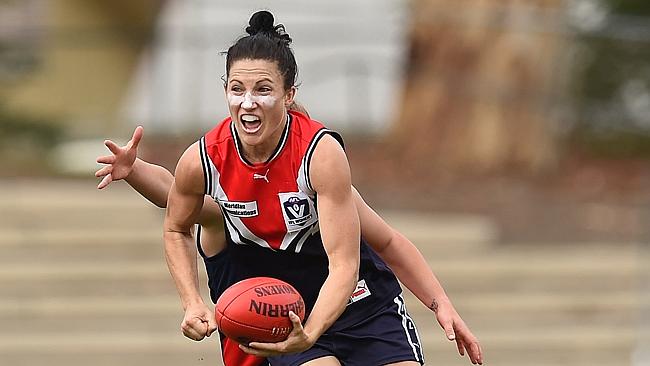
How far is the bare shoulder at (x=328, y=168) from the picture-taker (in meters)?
4.79

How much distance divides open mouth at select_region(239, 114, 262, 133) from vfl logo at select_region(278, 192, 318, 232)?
0.27 metres

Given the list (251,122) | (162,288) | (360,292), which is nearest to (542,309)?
(162,288)

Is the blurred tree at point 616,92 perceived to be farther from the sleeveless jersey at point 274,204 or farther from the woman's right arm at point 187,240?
the woman's right arm at point 187,240

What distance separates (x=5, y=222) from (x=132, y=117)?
2815 mm

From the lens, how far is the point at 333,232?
189 inches

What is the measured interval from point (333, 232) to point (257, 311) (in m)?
0.39

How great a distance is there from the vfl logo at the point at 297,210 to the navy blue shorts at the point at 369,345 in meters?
0.50

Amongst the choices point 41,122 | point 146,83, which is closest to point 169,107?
point 146,83

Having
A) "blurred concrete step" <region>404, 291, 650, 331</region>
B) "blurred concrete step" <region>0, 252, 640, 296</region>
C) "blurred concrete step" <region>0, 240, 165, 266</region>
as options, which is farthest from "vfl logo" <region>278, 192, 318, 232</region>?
"blurred concrete step" <region>0, 240, 165, 266</region>

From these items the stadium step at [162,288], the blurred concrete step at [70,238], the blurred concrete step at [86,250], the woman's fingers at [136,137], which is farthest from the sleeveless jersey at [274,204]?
the blurred concrete step at [70,238]

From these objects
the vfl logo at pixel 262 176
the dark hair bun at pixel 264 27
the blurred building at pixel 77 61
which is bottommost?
the vfl logo at pixel 262 176

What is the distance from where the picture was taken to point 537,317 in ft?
36.1

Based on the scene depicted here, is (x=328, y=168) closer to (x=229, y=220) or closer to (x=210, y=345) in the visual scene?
(x=229, y=220)

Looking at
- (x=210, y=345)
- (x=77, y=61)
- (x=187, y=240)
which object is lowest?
(x=210, y=345)
